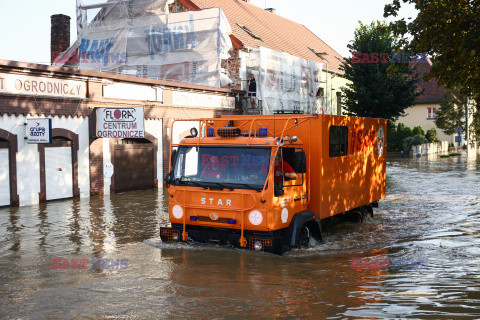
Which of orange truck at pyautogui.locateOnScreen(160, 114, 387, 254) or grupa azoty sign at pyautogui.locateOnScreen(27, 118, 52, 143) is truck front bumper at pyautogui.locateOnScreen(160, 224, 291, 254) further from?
grupa azoty sign at pyautogui.locateOnScreen(27, 118, 52, 143)

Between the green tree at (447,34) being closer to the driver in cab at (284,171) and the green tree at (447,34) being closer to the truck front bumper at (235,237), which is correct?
the driver in cab at (284,171)

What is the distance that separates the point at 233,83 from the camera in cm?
3162

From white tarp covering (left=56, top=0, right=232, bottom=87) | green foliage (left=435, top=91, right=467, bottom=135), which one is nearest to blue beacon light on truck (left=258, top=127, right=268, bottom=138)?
white tarp covering (left=56, top=0, right=232, bottom=87)

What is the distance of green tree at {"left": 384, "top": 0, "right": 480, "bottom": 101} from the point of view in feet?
36.7

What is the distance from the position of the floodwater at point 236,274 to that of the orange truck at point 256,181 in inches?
17.7

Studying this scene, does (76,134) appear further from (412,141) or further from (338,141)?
(412,141)

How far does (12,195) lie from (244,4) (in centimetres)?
2951

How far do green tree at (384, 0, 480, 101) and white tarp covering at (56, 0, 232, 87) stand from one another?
18778 mm

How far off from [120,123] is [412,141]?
36.6 metres

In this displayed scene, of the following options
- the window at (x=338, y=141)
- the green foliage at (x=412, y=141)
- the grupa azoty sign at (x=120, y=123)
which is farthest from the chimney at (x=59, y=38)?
the green foliage at (x=412, y=141)

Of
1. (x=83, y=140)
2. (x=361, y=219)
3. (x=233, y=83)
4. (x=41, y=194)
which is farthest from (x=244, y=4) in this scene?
(x=361, y=219)

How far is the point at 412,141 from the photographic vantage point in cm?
5000

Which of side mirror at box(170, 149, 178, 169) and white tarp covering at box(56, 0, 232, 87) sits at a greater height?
white tarp covering at box(56, 0, 232, 87)

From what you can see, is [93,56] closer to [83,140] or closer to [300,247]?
[83,140]
